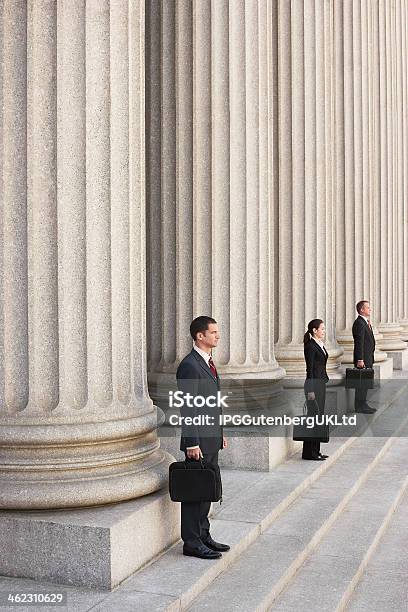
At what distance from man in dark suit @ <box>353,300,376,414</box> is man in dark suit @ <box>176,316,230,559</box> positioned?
12884 mm

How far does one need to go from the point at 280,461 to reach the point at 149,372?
3.35 meters

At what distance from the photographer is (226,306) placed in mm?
17875

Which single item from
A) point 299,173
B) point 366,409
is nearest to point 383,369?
point 366,409

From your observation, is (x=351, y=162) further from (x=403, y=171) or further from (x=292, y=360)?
(x=403, y=171)

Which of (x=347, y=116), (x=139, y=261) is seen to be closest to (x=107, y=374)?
(x=139, y=261)

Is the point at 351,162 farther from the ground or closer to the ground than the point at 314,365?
farther from the ground

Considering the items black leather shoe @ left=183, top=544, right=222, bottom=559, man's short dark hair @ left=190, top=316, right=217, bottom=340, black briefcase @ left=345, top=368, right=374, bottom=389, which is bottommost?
black leather shoe @ left=183, top=544, right=222, bottom=559

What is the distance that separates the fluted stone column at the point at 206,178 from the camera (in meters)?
17.6

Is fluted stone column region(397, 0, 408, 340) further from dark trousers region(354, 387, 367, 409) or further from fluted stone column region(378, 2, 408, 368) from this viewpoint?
dark trousers region(354, 387, 367, 409)

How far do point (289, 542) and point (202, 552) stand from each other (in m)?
1.94

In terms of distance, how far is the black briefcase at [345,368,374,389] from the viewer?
2405 centimetres

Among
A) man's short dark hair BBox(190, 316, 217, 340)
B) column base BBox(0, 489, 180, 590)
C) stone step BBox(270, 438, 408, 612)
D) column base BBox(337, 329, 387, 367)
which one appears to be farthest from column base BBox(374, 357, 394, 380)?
column base BBox(0, 489, 180, 590)

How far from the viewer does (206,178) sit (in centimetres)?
1767

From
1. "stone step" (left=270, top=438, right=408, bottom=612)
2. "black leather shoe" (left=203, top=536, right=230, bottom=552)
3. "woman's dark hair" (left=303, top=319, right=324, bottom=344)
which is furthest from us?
"woman's dark hair" (left=303, top=319, right=324, bottom=344)
